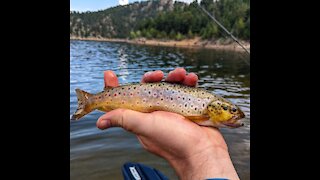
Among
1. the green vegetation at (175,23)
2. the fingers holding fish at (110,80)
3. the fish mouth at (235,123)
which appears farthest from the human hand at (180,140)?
the green vegetation at (175,23)

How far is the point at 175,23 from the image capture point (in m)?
111

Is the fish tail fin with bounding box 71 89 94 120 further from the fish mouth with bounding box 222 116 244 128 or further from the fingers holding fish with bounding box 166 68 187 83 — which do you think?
the fish mouth with bounding box 222 116 244 128

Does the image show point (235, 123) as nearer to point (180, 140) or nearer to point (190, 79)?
point (190, 79)

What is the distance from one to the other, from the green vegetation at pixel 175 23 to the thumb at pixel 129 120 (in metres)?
38.3

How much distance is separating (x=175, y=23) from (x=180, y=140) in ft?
362

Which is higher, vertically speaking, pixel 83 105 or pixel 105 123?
pixel 83 105

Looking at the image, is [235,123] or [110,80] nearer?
[235,123]

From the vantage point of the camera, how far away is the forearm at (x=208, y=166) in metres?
2.25

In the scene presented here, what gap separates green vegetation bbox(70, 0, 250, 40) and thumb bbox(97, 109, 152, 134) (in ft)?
126

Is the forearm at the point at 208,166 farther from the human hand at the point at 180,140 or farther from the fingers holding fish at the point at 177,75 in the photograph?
the fingers holding fish at the point at 177,75

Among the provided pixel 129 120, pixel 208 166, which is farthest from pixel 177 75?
pixel 208 166

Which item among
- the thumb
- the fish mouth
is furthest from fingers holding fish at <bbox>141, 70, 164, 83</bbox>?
the fish mouth

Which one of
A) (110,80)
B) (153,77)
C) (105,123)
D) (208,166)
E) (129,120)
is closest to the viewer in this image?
(208,166)
